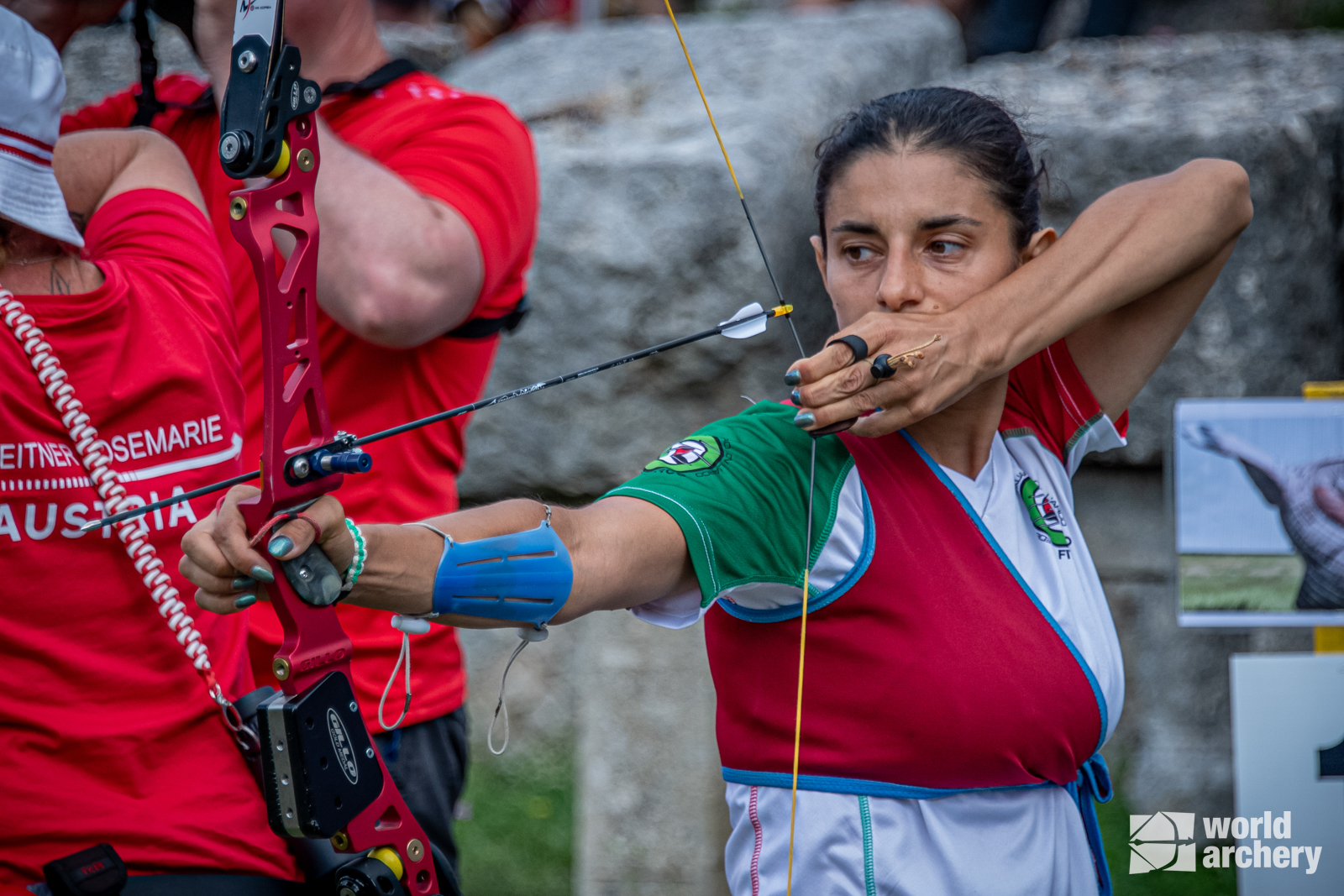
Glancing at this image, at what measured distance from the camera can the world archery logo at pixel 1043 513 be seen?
5.03ft

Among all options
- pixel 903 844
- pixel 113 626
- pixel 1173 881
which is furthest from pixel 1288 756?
pixel 113 626

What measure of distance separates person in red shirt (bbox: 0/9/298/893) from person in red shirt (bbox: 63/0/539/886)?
243 mm

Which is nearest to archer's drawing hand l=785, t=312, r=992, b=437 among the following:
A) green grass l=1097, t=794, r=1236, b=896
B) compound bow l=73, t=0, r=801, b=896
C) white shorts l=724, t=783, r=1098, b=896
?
compound bow l=73, t=0, r=801, b=896

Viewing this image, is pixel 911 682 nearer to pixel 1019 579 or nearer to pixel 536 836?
pixel 1019 579

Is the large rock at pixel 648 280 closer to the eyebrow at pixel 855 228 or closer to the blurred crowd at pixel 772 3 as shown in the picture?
the eyebrow at pixel 855 228

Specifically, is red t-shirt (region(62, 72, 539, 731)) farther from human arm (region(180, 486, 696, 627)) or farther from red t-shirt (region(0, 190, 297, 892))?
human arm (region(180, 486, 696, 627))

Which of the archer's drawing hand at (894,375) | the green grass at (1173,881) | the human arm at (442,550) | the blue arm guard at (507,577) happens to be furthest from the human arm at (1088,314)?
the green grass at (1173,881)

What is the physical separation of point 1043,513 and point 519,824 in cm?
237

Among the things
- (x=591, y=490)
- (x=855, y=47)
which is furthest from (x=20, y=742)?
(x=855, y=47)

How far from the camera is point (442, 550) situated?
1.11 m

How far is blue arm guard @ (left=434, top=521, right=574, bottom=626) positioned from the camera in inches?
43.3

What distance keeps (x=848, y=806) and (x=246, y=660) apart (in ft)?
2.41

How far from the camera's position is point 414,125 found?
67.7 inches

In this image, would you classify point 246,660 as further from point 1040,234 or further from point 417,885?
point 1040,234
